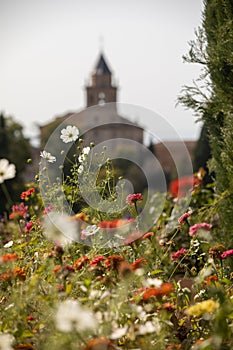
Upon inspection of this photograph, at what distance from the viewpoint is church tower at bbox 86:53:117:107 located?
257 ft

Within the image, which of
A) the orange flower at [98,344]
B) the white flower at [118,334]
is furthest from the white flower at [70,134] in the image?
the orange flower at [98,344]

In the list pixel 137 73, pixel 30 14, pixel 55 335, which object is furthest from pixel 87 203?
pixel 137 73

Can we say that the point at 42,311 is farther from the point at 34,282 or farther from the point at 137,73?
the point at 137,73

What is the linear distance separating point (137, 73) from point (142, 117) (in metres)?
20.1

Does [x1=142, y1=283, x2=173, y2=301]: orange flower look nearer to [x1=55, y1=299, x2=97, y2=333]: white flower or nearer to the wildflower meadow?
the wildflower meadow

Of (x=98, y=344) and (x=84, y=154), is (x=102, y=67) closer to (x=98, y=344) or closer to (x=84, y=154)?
(x=84, y=154)

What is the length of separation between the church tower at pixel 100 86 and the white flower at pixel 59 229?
7522cm

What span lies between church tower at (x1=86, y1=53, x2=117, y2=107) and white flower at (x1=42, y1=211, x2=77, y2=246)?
75216 millimetres

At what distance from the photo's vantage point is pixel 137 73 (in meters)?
24.3

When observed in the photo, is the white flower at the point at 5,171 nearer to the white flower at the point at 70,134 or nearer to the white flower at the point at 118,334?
the white flower at the point at 70,134

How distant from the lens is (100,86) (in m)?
78.8

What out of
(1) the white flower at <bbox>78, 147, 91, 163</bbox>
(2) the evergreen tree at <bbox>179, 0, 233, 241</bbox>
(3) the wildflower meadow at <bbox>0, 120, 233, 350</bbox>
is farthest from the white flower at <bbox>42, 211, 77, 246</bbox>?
(2) the evergreen tree at <bbox>179, 0, 233, 241</bbox>

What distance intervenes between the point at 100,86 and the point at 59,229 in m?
77.0

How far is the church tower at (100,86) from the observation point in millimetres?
78188
